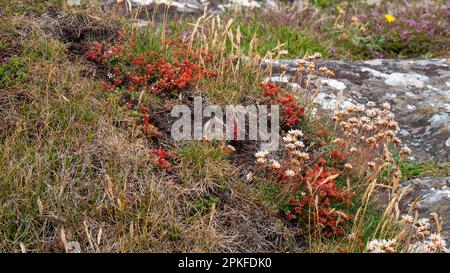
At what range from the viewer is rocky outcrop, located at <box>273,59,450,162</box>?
5.82 m

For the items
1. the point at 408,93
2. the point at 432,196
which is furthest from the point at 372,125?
the point at 408,93

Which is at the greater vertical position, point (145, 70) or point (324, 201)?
point (145, 70)

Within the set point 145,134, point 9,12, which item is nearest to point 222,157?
point 145,134

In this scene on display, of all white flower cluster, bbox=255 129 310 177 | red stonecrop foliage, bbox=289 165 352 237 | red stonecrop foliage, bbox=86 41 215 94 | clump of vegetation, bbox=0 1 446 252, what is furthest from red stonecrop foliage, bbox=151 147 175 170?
red stonecrop foliage, bbox=289 165 352 237

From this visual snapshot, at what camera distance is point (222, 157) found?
185 inches

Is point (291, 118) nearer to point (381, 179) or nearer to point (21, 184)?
point (381, 179)

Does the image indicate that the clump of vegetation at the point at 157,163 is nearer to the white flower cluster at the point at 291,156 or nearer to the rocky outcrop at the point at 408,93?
the white flower cluster at the point at 291,156

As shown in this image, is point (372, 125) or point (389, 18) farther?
point (389, 18)

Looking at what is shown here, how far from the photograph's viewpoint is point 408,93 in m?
6.41

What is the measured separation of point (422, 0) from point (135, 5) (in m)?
5.63

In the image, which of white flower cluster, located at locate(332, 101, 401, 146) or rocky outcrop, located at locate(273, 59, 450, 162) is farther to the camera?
rocky outcrop, located at locate(273, 59, 450, 162)

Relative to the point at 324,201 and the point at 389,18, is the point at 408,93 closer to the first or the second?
the point at 324,201

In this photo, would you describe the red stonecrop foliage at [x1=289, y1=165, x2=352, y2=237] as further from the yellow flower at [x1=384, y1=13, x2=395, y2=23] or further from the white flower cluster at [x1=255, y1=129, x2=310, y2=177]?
the yellow flower at [x1=384, y1=13, x2=395, y2=23]
